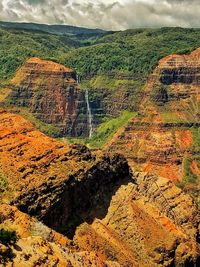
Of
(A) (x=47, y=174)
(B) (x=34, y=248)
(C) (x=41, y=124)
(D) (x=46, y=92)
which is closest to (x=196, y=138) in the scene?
(C) (x=41, y=124)

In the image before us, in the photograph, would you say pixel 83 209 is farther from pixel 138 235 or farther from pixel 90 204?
pixel 138 235

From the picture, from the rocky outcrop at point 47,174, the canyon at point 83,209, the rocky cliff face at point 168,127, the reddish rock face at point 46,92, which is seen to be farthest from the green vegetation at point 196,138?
the rocky outcrop at point 47,174

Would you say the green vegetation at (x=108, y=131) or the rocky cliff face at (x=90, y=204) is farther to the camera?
the green vegetation at (x=108, y=131)

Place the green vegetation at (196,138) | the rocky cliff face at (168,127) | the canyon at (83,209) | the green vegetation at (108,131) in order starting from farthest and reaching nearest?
the green vegetation at (108,131), the green vegetation at (196,138), the rocky cliff face at (168,127), the canyon at (83,209)

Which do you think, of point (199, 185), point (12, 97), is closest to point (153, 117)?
point (199, 185)

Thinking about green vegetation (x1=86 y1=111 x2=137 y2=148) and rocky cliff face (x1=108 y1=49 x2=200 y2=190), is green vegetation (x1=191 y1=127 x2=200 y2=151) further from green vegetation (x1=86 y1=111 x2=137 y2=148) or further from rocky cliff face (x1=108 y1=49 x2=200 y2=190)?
green vegetation (x1=86 y1=111 x2=137 y2=148)

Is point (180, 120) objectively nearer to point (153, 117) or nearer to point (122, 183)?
point (153, 117)

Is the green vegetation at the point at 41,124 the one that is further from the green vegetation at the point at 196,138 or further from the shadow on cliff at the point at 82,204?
the shadow on cliff at the point at 82,204

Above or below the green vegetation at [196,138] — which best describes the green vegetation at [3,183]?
above
